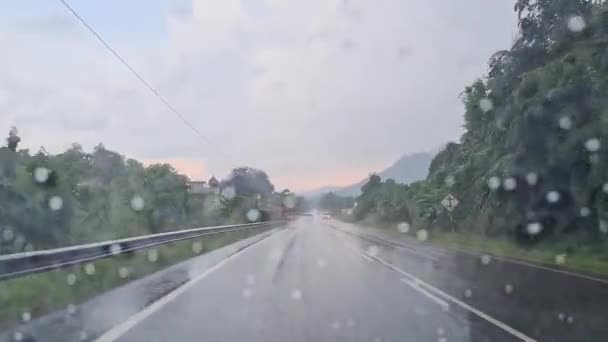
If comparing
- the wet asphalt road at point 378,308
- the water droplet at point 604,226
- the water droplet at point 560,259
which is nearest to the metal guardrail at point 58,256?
the wet asphalt road at point 378,308

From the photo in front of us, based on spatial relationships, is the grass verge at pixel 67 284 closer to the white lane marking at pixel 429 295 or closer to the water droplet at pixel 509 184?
the white lane marking at pixel 429 295

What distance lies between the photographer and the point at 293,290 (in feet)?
41.2

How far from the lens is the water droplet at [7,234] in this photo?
23.7 metres

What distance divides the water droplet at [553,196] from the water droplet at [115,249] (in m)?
15.7

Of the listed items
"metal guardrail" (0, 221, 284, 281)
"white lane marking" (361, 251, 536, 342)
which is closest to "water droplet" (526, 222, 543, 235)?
"white lane marking" (361, 251, 536, 342)

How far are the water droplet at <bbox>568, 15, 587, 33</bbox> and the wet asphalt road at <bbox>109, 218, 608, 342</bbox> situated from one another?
10.9m

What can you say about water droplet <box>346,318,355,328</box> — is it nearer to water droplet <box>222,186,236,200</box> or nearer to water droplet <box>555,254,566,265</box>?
water droplet <box>555,254,566,265</box>

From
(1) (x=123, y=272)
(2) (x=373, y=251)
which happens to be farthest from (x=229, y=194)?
(1) (x=123, y=272)

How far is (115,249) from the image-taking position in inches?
568

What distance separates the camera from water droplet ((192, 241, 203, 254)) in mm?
24794

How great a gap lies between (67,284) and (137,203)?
26402 millimetres

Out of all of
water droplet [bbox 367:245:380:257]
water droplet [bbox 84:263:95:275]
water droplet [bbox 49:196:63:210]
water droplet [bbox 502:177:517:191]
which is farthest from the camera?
water droplet [bbox 49:196:63:210]

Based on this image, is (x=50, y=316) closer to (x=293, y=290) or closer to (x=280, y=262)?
(x=293, y=290)

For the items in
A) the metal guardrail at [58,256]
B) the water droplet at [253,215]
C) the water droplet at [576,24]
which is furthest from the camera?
the water droplet at [253,215]
